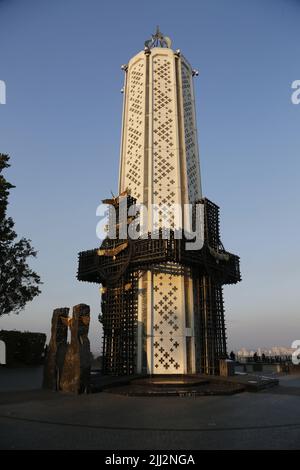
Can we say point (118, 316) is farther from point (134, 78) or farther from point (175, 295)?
point (134, 78)

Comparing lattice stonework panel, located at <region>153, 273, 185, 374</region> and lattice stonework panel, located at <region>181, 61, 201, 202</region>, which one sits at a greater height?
lattice stonework panel, located at <region>181, 61, 201, 202</region>

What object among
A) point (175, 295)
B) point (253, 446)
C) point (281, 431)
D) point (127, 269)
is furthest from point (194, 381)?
point (253, 446)

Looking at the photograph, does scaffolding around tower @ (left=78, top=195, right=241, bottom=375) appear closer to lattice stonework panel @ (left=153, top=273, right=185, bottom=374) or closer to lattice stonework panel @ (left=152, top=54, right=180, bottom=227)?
lattice stonework panel @ (left=153, top=273, right=185, bottom=374)

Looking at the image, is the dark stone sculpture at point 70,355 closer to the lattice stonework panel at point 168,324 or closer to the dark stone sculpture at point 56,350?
the dark stone sculpture at point 56,350

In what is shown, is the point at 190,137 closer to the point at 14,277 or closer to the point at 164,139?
the point at 164,139

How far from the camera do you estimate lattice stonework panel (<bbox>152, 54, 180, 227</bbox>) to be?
20.7m

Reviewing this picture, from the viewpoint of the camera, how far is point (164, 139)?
2188 centimetres

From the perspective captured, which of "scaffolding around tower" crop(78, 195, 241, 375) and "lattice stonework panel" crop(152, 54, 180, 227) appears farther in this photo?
"lattice stonework panel" crop(152, 54, 180, 227)

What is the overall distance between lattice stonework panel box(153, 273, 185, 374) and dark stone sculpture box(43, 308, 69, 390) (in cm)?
505

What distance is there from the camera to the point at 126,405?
10250mm

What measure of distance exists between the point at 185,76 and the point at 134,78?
3.56 meters

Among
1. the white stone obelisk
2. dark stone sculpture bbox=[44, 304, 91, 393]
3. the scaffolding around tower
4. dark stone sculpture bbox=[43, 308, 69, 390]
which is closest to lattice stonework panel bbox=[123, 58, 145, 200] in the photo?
the white stone obelisk

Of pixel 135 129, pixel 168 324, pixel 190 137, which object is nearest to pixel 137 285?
pixel 168 324
